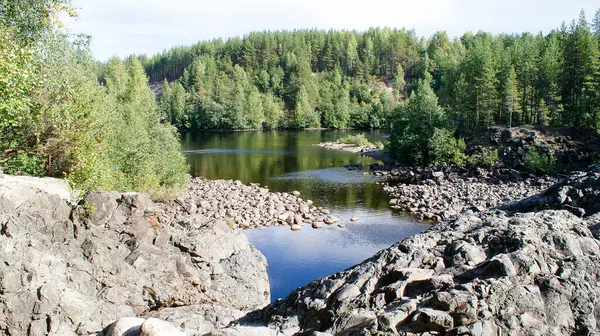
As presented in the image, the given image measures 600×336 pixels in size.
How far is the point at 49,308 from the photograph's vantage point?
13281mm

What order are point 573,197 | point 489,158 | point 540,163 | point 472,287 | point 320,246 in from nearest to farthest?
1. point 472,287
2. point 573,197
3. point 320,246
4. point 540,163
5. point 489,158

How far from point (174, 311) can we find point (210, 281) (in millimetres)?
3400

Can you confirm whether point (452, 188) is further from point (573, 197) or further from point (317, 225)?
point (573, 197)

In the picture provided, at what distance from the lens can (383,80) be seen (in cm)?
15912

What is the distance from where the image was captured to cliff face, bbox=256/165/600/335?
8641 mm

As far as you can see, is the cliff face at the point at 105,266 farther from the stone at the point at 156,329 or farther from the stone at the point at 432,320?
the stone at the point at 432,320

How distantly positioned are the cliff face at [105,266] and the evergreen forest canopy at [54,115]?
2315 millimetres

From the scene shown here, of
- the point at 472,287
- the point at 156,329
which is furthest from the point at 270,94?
the point at 472,287

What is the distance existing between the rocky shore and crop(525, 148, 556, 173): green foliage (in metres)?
2.29

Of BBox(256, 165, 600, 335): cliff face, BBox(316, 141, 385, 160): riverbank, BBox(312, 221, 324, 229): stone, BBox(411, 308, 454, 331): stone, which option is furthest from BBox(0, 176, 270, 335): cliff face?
BBox(316, 141, 385, 160): riverbank

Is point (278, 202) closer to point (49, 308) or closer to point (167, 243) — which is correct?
point (167, 243)

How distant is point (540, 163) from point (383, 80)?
371 ft

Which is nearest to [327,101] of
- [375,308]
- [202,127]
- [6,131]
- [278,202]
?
[202,127]

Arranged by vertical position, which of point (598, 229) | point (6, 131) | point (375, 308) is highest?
point (6, 131)
